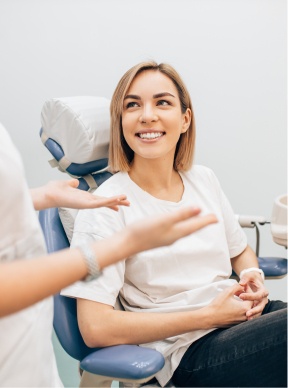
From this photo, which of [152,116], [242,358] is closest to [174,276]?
[242,358]

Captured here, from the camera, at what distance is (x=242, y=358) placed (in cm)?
132

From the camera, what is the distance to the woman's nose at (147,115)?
1.55 m

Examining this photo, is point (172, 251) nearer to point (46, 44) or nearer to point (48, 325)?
point (48, 325)

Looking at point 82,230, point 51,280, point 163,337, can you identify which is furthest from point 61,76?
point 51,280

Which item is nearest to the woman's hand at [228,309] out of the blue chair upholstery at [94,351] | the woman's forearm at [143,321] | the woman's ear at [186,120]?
the woman's forearm at [143,321]

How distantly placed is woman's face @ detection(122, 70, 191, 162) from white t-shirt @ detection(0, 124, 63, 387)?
1.98 ft

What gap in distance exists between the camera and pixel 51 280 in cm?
71

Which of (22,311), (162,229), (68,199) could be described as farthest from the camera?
(68,199)

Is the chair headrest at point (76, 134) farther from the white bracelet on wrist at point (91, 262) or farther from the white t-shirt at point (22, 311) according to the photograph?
the white bracelet on wrist at point (91, 262)

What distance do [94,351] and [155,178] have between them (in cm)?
53

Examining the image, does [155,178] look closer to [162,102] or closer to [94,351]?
[162,102]

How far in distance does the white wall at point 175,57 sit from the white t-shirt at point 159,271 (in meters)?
0.82

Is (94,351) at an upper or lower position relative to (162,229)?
lower

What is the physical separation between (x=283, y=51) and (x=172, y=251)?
120 centimetres
